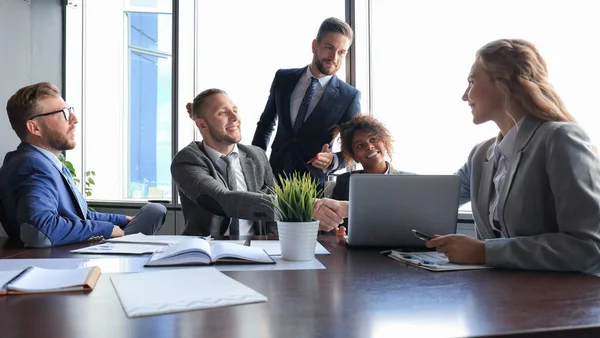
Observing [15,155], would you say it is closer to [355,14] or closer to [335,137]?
[335,137]

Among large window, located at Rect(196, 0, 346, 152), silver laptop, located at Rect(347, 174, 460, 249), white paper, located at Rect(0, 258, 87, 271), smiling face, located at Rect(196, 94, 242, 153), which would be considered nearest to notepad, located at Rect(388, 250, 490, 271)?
silver laptop, located at Rect(347, 174, 460, 249)

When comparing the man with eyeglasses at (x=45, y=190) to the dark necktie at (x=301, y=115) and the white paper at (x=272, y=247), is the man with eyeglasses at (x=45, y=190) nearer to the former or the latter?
the white paper at (x=272, y=247)

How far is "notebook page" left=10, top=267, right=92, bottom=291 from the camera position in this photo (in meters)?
1.05

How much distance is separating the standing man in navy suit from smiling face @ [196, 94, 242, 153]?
527 millimetres

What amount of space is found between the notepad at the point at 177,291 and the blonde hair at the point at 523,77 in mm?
1138

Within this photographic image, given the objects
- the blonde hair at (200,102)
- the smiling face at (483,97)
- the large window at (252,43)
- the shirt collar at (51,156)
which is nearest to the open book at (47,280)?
the shirt collar at (51,156)

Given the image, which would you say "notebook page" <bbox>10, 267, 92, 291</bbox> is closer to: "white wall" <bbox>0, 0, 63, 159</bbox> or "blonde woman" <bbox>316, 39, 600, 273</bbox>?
"blonde woman" <bbox>316, 39, 600, 273</bbox>

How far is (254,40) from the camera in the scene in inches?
179

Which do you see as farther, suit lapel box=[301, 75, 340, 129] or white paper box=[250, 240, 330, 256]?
suit lapel box=[301, 75, 340, 129]

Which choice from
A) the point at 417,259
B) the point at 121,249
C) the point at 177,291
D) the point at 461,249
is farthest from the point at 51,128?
the point at 461,249

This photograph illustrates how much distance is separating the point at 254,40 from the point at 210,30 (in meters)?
0.53

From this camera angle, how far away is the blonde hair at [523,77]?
5.27 feet

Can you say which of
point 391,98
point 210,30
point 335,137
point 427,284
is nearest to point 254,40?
point 210,30

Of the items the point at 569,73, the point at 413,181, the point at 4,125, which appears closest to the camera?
the point at 413,181
